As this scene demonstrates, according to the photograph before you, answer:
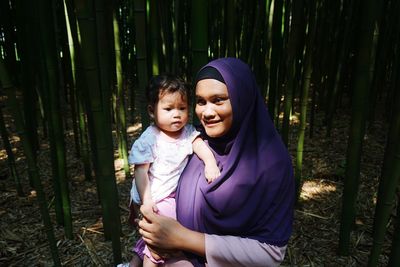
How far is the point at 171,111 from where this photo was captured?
1.14 meters

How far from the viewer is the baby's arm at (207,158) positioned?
42.3 inches

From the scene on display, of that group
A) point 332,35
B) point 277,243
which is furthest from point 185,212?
point 332,35

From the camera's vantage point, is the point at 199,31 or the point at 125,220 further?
the point at 125,220

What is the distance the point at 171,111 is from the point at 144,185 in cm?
27

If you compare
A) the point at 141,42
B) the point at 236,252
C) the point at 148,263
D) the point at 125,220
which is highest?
the point at 141,42

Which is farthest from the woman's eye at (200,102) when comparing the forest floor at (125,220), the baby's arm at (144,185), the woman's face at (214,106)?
the forest floor at (125,220)

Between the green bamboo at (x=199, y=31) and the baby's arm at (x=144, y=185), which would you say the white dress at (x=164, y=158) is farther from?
the green bamboo at (x=199, y=31)

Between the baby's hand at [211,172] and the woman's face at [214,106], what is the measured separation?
0.36 feet

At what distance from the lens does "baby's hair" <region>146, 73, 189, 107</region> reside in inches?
43.8

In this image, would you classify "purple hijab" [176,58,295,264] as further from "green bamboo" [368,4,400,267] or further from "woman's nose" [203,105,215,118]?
"green bamboo" [368,4,400,267]

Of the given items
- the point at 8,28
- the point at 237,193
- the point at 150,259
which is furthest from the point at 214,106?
the point at 8,28

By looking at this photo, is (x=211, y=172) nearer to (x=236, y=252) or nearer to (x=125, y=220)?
(x=236, y=252)

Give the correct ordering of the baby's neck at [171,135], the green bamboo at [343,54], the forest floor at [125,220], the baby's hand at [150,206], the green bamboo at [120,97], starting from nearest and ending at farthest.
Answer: the baby's hand at [150,206]
the baby's neck at [171,135]
the forest floor at [125,220]
the green bamboo at [120,97]
the green bamboo at [343,54]

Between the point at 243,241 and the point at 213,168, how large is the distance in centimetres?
25
